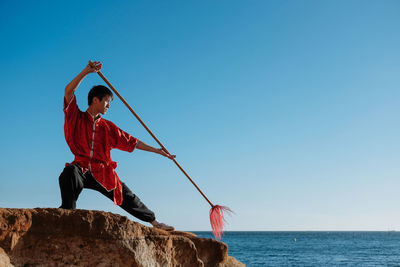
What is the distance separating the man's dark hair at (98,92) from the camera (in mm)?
5031

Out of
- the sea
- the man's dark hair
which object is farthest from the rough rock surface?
the sea

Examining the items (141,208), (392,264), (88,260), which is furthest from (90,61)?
(392,264)

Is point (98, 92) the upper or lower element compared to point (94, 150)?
upper

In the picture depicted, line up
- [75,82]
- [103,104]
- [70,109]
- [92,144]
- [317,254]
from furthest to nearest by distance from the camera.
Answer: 1. [317,254]
2. [103,104]
3. [92,144]
4. [70,109]
5. [75,82]

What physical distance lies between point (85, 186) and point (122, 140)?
0.84 meters

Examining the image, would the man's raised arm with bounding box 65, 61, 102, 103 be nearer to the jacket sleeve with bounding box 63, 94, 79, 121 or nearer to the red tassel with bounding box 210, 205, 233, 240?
the jacket sleeve with bounding box 63, 94, 79, 121

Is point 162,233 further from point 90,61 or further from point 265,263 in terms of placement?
point 265,263

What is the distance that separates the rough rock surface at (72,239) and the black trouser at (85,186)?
2.08 ft

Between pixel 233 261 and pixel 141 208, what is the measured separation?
1.60m

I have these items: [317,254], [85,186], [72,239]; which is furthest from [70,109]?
[317,254]

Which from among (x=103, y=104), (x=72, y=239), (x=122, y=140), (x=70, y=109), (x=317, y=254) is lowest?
(x=317, y=254)

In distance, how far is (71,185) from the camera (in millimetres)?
4375

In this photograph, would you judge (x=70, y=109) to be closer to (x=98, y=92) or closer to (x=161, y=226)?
(x=98, y=92)

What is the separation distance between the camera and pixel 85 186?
472 centimetres
